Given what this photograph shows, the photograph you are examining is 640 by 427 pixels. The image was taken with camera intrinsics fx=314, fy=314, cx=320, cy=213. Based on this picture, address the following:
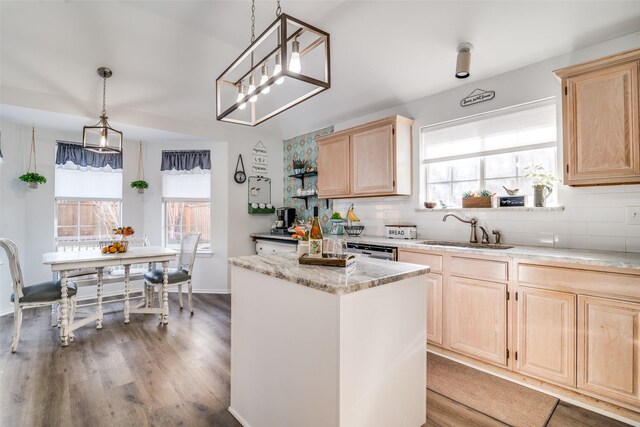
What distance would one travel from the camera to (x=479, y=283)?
2547mm

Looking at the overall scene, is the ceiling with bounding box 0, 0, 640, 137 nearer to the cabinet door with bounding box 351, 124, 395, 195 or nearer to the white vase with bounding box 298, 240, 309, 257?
the cabinet door with bounding box 351, 124, 395, 195

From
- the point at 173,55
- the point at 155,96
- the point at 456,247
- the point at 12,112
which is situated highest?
the point at 173,55

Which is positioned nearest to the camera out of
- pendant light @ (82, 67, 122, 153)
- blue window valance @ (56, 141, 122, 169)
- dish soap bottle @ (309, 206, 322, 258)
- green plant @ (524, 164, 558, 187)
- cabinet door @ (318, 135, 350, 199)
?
dish soap bottle @ (309, 206, 322, 258)

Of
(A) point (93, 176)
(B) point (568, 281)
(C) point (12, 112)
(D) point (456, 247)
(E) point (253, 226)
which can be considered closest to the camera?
(B) point (568, 281)

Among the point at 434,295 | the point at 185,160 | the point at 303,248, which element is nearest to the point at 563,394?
the point at 434,295

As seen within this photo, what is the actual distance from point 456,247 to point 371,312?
5.18 ft

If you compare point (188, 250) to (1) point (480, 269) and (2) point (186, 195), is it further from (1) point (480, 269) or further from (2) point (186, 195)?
(1) point (480, 269)

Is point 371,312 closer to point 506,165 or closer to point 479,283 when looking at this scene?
point 479,283

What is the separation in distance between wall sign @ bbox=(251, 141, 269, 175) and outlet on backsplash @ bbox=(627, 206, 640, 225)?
443cm

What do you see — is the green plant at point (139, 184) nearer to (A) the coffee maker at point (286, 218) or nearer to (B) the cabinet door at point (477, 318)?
(A) the coffee maker at point (286, 218)

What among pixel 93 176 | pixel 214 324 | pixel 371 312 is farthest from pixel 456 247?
pixel 93 176

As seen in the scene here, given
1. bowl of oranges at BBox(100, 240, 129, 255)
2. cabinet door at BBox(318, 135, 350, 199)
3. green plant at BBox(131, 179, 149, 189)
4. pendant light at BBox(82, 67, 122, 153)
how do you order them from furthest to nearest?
green plant at BBox(131, 179, 149, 189) → cabinet door at BBox(318, 135, 350, 199) → bowl of oranges at BBox(100, 240, 129, 255) → pendant light at BBox(82, 67, 122, 153)

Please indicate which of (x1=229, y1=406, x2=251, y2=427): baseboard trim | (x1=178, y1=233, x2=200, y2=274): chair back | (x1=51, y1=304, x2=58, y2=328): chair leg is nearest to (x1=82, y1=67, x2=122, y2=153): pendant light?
(x1=178, y1=233, x2=200, y2=274): chair back

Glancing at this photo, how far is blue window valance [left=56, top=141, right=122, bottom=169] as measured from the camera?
424cm
